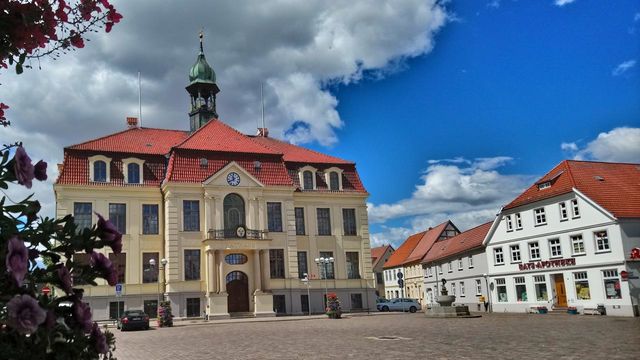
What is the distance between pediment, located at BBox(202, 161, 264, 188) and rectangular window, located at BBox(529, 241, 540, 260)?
20.2 metres

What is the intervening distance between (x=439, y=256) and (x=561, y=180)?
765 inches

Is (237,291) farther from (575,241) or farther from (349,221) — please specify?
(575,241)

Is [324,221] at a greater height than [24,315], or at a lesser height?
greater

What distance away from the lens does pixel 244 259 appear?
134 ft

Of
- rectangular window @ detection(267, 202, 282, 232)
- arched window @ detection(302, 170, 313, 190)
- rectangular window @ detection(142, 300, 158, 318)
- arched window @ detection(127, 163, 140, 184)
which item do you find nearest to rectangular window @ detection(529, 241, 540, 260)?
arched window @ detection(302, 170, 313, 190)

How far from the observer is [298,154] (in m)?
47.7

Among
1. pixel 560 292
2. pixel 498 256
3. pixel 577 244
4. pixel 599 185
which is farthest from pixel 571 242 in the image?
pixel 498 256

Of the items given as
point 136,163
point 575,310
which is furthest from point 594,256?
point 136,163

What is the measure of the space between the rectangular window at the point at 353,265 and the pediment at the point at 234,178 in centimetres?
947

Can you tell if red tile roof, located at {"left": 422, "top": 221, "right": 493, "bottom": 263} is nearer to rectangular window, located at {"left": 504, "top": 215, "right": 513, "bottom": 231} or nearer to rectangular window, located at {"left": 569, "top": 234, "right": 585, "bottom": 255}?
rectangular window, located at {"left": 504, "top": 215, "right": 513, "bottom": 231}

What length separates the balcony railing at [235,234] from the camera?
39.7 m

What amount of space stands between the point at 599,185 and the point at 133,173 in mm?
32068

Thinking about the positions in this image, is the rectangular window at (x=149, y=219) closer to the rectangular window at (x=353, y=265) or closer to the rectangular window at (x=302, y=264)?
the rectangular window at (x=302, y=264)

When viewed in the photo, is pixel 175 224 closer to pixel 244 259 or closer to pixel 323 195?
pixel 244 259
